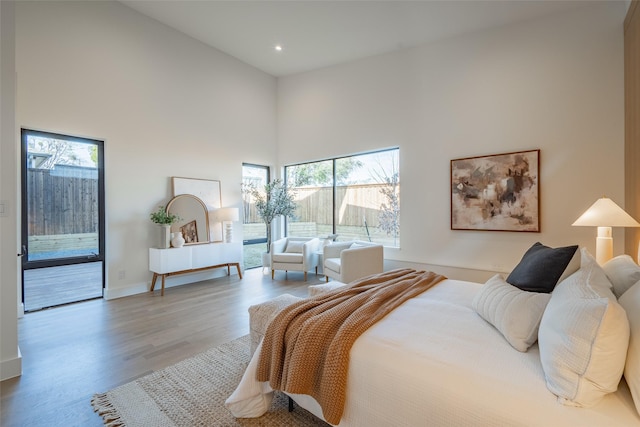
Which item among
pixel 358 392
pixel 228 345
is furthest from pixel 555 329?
pixel 228 345

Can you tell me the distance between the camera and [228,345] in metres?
2.60

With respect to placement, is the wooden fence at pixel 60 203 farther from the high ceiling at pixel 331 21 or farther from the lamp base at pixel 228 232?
the high ceiling at pixel 331 21

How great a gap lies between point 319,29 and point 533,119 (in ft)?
11.0

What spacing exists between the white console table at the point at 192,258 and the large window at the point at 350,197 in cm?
174

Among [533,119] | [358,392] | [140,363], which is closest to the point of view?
[358,392]

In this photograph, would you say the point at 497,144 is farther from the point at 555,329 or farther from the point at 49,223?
the point at 49,223

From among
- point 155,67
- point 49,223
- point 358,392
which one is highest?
point 155,67

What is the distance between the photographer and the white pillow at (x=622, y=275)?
136 centimetres

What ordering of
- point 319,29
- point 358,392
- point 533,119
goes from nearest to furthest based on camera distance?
point 358,392 → point 533,119 → point 319,29

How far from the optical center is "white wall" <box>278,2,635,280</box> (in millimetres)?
3541

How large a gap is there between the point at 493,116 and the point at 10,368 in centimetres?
575

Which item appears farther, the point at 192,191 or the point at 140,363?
the point at 192,191

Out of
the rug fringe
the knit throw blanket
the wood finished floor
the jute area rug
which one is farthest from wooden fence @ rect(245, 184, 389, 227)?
the rug fringe

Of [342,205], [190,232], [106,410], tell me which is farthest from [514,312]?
[190,232]
